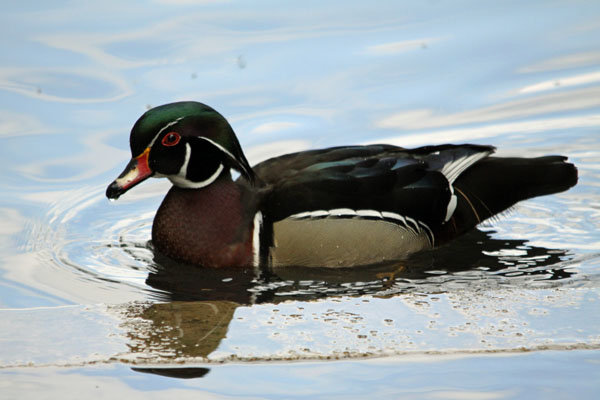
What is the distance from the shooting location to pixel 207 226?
6.77 metres

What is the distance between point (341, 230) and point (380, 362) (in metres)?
1.88

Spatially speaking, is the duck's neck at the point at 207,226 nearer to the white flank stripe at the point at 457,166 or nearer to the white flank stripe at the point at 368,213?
the white flank stripe at the point at 368,213

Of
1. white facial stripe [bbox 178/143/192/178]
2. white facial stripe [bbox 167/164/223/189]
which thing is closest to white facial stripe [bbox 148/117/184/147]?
white facial stripe [bbox 178/143/192/178]

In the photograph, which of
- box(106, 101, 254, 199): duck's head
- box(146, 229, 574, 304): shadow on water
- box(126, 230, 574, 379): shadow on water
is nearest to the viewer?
box(126, 230, 574, 379): shadow on water

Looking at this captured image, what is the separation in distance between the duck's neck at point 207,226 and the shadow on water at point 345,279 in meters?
0.09

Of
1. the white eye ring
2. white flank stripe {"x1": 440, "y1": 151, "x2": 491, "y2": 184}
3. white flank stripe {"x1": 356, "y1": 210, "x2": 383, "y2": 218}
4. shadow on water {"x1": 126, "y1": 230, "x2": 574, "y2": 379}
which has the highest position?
the white eye ring

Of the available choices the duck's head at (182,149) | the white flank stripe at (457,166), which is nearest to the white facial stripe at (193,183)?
the duck's head at (182,149)

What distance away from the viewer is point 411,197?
684 centimetres

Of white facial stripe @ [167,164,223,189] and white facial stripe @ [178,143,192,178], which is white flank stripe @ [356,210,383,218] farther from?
white facial stripe @ [178,143,192,178]

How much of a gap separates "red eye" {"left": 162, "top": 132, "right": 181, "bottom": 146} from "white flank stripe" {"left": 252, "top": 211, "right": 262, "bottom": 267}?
2.31 feet

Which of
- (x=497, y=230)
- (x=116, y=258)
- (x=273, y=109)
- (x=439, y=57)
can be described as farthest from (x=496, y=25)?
(x=116, y=258)

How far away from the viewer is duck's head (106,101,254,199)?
6566 millimetres

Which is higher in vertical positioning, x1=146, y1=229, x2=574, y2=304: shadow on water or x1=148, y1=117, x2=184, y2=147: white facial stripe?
x1=148, y1=117, x2=184, y2=147: white facial stripe

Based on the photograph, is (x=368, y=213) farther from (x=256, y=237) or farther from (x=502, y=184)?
(x=502, y=184)
